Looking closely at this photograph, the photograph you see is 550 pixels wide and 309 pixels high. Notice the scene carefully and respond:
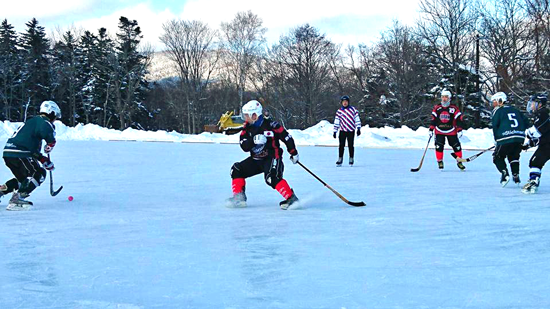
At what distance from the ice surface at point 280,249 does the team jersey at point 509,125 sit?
0.64 meters

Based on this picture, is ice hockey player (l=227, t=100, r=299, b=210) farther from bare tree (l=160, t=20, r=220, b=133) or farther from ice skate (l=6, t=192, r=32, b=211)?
bare tree (l=160, t=20, r=220, b=133)

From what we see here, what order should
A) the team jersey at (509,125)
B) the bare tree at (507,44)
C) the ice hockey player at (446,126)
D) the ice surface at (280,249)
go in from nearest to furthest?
the ice surface at (280,249), the team jersey at (509,125), the ice hockey player at (446,126), the bare tree at (507,44)

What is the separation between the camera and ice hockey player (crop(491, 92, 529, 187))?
6.41 metres

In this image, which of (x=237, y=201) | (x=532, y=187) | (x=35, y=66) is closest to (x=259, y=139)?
(x=237, y=201)

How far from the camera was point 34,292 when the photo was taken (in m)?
2.63

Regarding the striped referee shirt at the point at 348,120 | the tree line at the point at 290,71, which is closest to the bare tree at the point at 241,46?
the tree line at the point at 290,71

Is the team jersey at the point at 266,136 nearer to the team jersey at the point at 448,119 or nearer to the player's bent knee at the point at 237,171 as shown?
the player's bent knee at the point at 237,171

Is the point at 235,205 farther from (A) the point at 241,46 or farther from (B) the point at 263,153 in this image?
(A) the point at 241,46

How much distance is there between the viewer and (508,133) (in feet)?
21.1

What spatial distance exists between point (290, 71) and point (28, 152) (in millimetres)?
30016

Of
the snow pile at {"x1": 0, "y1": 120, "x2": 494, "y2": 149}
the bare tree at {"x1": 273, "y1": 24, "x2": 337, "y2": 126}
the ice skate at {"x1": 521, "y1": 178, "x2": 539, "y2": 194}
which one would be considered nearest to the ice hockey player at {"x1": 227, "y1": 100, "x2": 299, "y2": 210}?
the ice skate at {"x1": 521, "y1": 178, "x2": 539, "y2": 194}

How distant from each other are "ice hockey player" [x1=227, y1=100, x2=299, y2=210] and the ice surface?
0.65 feet

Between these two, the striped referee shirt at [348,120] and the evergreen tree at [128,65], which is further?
the evergreen tree at [128,65]

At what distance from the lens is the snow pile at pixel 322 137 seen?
A: 15227 millimetres
